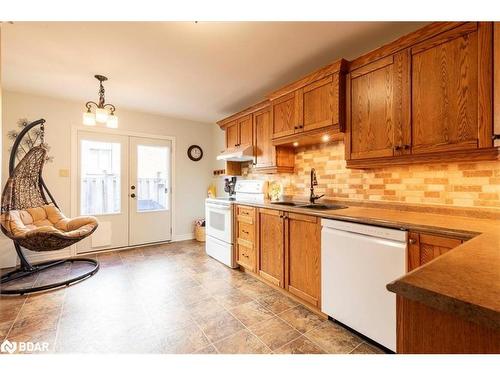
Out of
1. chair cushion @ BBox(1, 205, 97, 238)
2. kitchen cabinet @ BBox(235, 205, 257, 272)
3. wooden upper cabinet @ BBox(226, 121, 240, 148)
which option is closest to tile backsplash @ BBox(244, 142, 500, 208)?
kitchen cabinet @ BBox(235, 205, 257, 272)

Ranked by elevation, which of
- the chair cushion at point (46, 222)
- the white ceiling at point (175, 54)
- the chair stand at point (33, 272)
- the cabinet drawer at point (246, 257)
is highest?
the white ceiling at point (175, 54)

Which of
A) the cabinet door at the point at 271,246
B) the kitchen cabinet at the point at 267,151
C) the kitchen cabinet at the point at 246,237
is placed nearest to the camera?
the cabinet door at the point at 271,246

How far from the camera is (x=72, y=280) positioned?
2.62 m

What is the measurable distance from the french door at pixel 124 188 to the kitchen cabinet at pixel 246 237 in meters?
1.97

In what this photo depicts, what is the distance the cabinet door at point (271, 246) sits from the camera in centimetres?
239

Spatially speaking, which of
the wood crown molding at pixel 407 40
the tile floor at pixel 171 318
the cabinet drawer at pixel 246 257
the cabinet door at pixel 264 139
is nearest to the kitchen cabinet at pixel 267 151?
the cabinet door at pixel 264 139

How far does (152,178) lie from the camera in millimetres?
4320

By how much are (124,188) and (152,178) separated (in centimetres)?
50

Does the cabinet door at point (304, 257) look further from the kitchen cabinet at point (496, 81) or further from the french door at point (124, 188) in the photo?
the french door at point (124, 188)

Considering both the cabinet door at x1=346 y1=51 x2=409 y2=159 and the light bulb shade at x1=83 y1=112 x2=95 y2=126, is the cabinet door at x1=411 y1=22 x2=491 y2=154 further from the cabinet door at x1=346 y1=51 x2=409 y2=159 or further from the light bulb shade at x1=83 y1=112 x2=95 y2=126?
the light bulb shade at x1=83 y1=112 x2=95 y2=126

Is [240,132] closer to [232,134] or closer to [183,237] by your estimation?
[232,134]

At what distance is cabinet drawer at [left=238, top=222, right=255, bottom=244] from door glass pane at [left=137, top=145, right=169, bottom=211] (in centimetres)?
205

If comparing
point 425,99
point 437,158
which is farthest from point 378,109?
point 437,158

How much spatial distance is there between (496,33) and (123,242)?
4.83 metres
